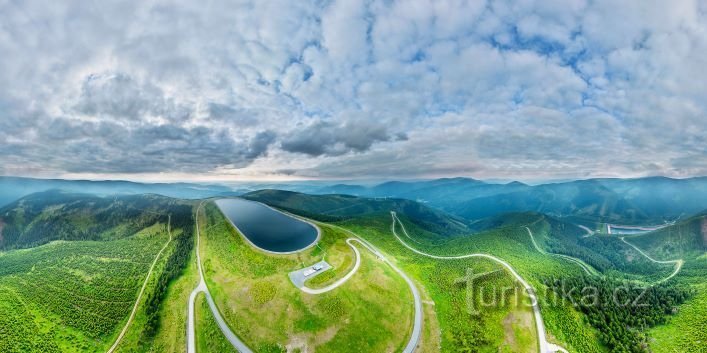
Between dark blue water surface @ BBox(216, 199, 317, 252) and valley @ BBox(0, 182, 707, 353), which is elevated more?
dark blue water surface @ BBox(216, 199, 317, 252)

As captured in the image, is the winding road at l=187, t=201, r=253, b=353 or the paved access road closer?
the winding road at l=187, t=201, r=253, b=353

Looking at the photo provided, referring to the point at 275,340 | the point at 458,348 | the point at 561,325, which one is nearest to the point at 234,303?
the point at 275,340

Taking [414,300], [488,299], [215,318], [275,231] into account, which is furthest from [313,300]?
[275,231]

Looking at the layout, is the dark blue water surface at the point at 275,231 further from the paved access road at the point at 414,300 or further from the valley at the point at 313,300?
the paved access road at the point at 414,300

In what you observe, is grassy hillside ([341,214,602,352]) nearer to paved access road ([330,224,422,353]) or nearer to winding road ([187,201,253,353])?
paved access road ([330,224,422,353])

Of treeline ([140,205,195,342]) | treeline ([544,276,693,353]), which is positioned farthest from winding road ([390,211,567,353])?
treeline ([140,205,195,342])

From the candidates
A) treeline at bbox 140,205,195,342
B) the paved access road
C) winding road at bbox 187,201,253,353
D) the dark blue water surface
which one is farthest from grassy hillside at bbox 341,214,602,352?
treeline at bbox 140,205,195,342

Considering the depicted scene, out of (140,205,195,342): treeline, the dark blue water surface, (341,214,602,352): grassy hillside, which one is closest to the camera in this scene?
(341,214,602,352): grassy hillside

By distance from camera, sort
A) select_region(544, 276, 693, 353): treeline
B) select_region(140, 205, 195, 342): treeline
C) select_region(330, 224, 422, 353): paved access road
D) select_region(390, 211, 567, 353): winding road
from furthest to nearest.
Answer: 1. select_region(140, 205, 195, 342): treeline
2. select_region(330, 224, 422, 353): paved access road
3. select_region(544, 276, 693, 353): treeline
4. select_region(390, 211, 567, 353): winding road
